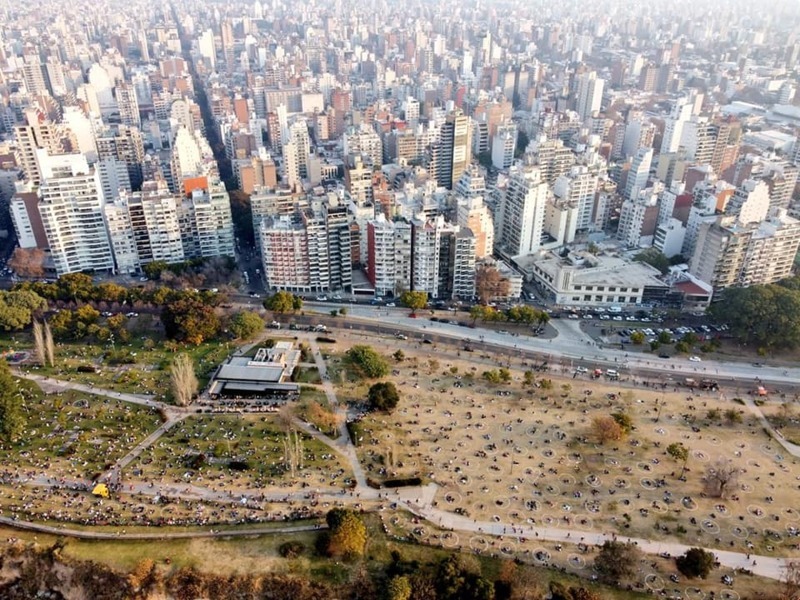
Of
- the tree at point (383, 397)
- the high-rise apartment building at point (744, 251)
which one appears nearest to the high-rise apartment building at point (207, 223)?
the tree at point (383, 397)

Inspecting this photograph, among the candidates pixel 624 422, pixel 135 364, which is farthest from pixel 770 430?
pixel 135 364

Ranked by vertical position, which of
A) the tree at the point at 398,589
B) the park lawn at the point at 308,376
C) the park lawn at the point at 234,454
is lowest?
the park lawn at the point at 308,376

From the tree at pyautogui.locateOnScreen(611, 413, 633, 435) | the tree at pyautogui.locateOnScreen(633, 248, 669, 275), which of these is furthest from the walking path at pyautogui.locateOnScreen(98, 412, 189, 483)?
the tree at pyautogui.locateOnScreen(633, 248, 669, 275)

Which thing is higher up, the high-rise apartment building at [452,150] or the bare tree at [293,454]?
the high-rise apartment building at [452,150]

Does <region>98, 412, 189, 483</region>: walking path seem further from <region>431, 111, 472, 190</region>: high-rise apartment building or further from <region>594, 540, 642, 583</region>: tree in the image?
<region>431, 111, 472, 190</region>: high-rise apartment building

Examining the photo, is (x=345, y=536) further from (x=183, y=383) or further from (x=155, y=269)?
(x=155, y=269)

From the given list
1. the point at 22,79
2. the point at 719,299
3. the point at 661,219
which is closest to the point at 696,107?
the point at 661,219

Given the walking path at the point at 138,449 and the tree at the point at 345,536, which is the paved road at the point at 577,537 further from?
the walking path at the point at 138,449
